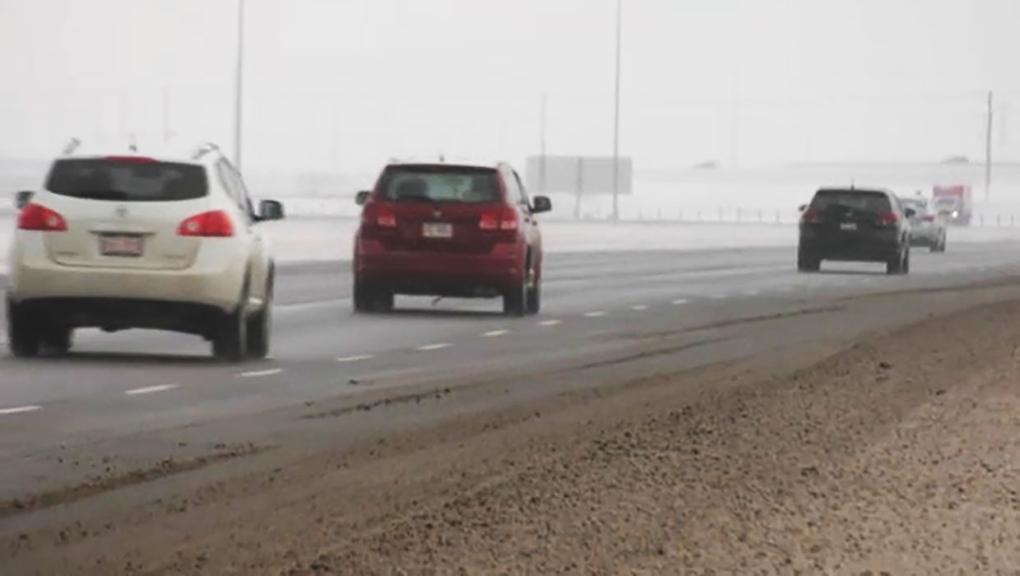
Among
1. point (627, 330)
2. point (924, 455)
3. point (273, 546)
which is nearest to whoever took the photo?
point (273, 546)

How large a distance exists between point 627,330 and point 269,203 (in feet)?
20.7

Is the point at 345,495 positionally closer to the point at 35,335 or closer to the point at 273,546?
the point at 273,546

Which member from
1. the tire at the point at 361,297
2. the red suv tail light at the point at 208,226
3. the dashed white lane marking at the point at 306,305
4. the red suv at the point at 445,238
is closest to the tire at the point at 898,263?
the dashed white lane marking at the point at 306,305

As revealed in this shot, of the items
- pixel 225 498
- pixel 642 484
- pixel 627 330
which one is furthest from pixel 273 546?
pixel 627 330

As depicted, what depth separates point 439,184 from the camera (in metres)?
33.0

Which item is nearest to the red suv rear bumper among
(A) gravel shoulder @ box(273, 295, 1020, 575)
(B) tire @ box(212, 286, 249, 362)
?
(B) tire @ box(212, 286, 249, 362)

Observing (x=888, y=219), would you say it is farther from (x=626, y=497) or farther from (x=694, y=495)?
(x=626, y=497)

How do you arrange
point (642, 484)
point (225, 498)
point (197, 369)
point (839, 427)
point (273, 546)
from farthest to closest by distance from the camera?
point (197, 369) → point (839, 427) → point (642, 484) → point (225, 498) → point (273, 546)

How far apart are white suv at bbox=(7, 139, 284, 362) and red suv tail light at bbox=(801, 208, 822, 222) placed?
33.3m

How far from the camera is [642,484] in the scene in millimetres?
13844

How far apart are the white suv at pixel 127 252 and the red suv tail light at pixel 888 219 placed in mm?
33110

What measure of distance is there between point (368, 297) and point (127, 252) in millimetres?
10558

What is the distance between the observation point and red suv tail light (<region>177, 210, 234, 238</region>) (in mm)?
22617

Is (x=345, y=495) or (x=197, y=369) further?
(x=197, y=369)
